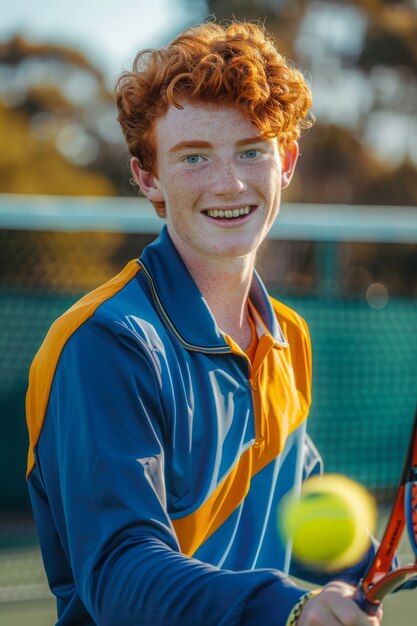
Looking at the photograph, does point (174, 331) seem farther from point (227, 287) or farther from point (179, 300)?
point (227, 287)

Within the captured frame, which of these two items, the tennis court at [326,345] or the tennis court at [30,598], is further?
the tennis court at [326,345]

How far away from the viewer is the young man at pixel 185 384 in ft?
6.65

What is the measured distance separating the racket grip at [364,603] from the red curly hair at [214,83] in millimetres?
997

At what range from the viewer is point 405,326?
24.9ft

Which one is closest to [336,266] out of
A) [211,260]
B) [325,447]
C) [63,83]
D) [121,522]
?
[325,447]

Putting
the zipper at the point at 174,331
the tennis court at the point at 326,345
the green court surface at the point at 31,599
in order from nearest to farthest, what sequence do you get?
the zipper at the point at 174,331 → the green court surface at the point at 31,599 → the tennis court at the point at 326,345

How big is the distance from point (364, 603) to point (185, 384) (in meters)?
0.59

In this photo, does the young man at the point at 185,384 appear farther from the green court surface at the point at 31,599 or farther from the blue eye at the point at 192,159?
the green court surface at the point at 31,599

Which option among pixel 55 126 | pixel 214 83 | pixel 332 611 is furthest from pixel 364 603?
pixel 55 126

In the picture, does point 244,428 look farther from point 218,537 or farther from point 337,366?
point 337,366

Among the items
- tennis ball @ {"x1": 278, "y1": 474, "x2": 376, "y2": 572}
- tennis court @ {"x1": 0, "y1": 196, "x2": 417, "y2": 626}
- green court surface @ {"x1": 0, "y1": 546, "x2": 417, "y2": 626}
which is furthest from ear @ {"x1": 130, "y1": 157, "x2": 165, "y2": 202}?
tennis court @ {"x1": 0, "y1": 196, "x2": 417, "y2": 626}

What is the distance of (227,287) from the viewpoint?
2602mm

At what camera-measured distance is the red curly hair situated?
2.43 meters

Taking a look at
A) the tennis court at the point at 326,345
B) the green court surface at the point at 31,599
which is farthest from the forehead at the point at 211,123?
the tennis court at the point at 326,345
